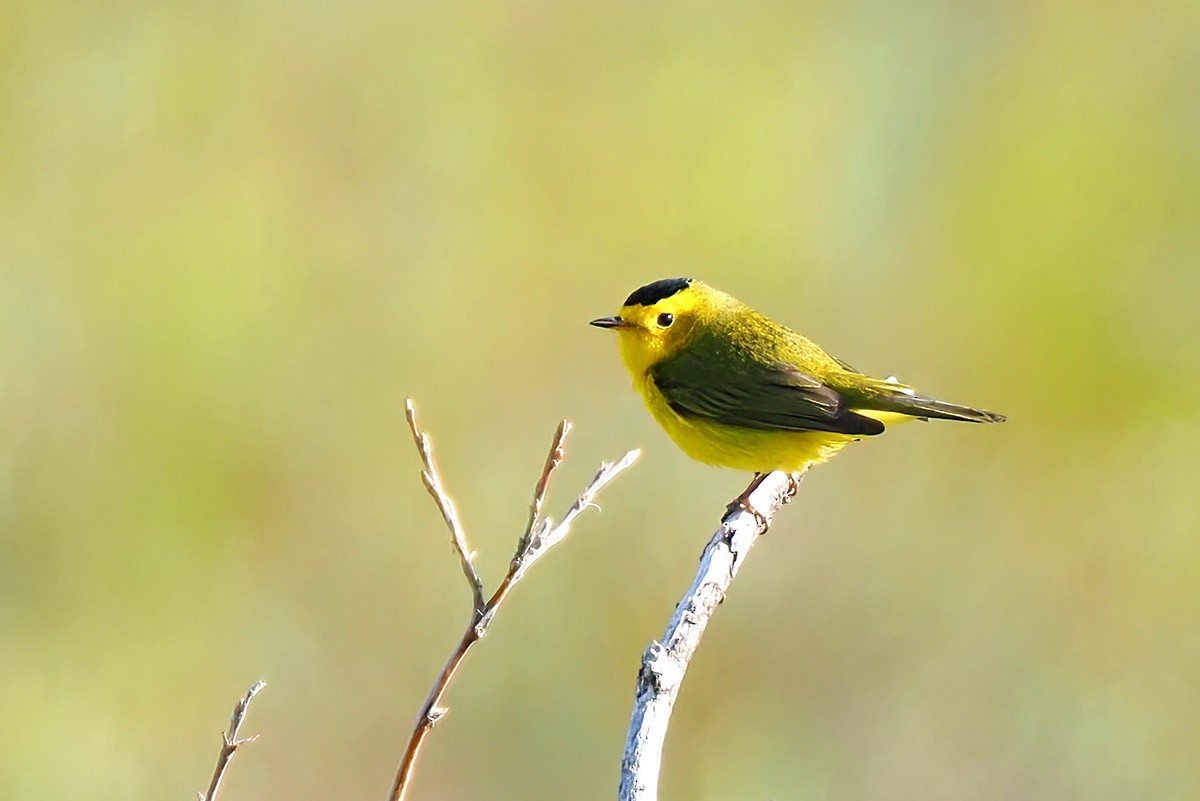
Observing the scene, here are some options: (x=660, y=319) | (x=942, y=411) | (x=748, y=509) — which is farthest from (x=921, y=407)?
(x=660, y=319)

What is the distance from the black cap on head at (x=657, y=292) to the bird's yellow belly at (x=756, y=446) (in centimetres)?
53

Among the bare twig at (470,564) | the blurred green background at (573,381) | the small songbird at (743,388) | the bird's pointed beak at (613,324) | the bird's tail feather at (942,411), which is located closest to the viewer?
the bare twig at (470,564)

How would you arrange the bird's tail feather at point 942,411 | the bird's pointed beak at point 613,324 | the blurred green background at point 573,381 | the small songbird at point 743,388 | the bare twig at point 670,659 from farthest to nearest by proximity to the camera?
the blurred green background at point 573,381 < the bird's pointed beak at point 613,324 < the small songbird at point 743,388 < the bird's tail feather at point 942,411 < the bare twig at point 670,659

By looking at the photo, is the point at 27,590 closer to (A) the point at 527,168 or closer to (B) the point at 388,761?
(B) the point at 388,761

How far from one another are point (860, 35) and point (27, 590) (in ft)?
18.9

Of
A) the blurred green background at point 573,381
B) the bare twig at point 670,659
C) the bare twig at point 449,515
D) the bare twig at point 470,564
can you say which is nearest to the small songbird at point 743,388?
the bare twig at point 670,659

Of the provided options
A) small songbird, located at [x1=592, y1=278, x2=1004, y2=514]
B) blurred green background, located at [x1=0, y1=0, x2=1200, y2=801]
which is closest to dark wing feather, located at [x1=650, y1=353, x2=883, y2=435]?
small songbird, located at [x1=592, y1=278, x2=1004, y2=514]

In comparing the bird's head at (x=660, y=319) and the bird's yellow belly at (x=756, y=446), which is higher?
the bird's head at (x=660, y=319)

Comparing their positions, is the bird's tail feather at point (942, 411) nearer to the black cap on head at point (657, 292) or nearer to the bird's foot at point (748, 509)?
the bird's foot at point (748, 509)

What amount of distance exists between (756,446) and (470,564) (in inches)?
111

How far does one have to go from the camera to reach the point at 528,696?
5.73 m

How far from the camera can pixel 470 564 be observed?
6.64ft

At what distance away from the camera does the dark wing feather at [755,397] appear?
4559 millimetres

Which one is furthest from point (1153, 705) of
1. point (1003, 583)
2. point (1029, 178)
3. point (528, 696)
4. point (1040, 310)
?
point (1029, 178)
